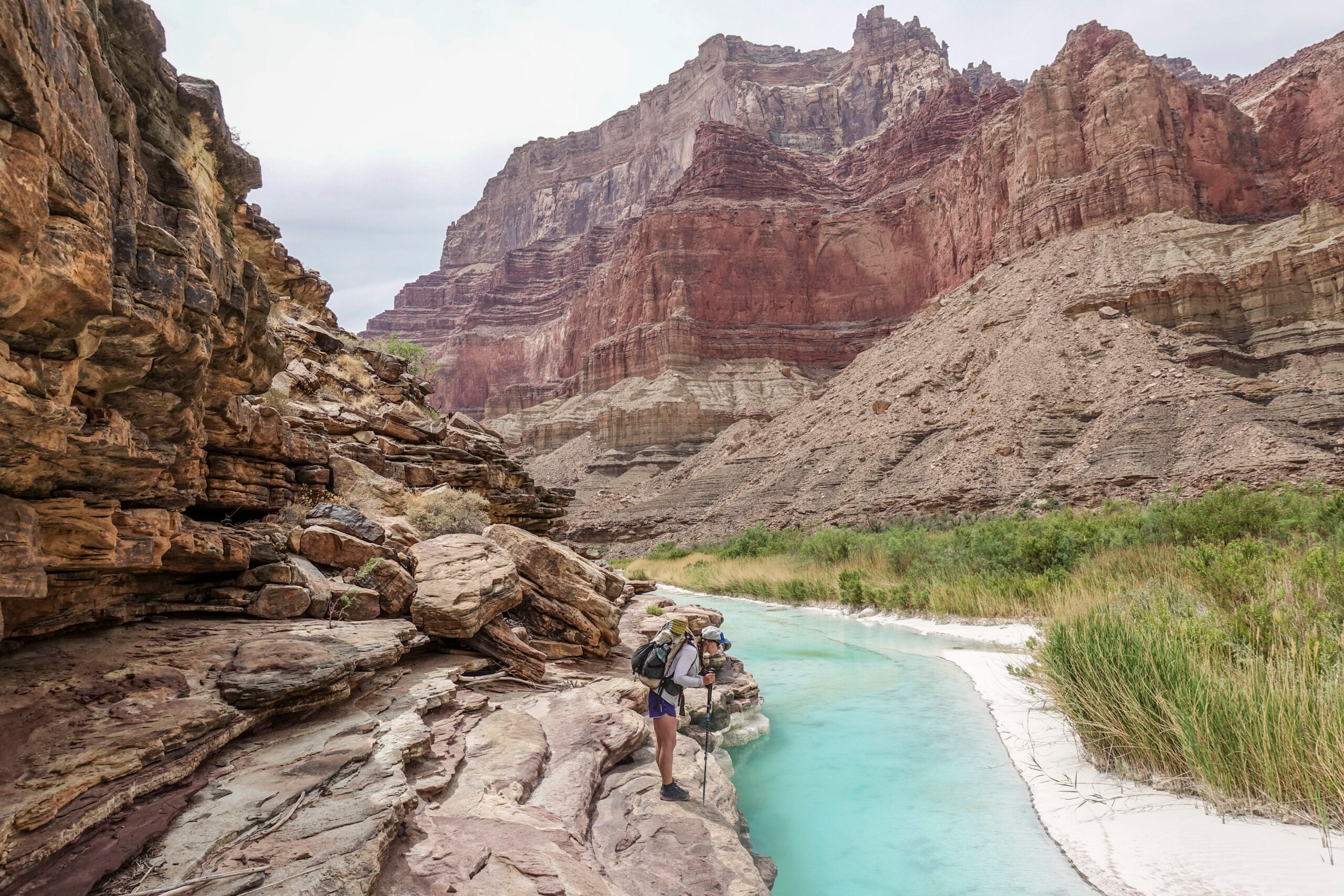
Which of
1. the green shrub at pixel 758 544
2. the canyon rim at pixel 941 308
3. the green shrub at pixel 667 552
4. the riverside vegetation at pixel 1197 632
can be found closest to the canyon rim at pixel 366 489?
the canyon rim at pixel 941 308

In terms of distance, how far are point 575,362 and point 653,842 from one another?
9479 centimetres

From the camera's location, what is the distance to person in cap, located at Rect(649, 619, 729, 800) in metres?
5.54

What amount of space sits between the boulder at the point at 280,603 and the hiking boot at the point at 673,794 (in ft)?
11.8

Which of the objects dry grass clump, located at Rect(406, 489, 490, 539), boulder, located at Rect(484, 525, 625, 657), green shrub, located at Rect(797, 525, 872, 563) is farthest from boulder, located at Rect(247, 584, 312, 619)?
green shrub, located at Rect(797, 525, 872, 563)

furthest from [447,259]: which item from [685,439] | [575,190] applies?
[685,439]

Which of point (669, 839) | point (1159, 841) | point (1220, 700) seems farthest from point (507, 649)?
point (1220, 700)

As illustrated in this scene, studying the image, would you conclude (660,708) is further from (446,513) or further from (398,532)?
(446,513)

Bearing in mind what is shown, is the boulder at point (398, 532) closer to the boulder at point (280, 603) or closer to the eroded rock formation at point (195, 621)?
the eroded rock formation at point (195, 621)

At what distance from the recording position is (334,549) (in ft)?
23.4

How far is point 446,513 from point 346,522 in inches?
123

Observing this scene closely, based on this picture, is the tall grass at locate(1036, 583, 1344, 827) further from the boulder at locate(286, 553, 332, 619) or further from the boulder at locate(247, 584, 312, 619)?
the boulder at locate(247, 584, 312, 619)

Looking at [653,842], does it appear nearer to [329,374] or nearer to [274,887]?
[274,887]

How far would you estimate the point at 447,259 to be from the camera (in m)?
152

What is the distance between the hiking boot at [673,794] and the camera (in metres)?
5.47
